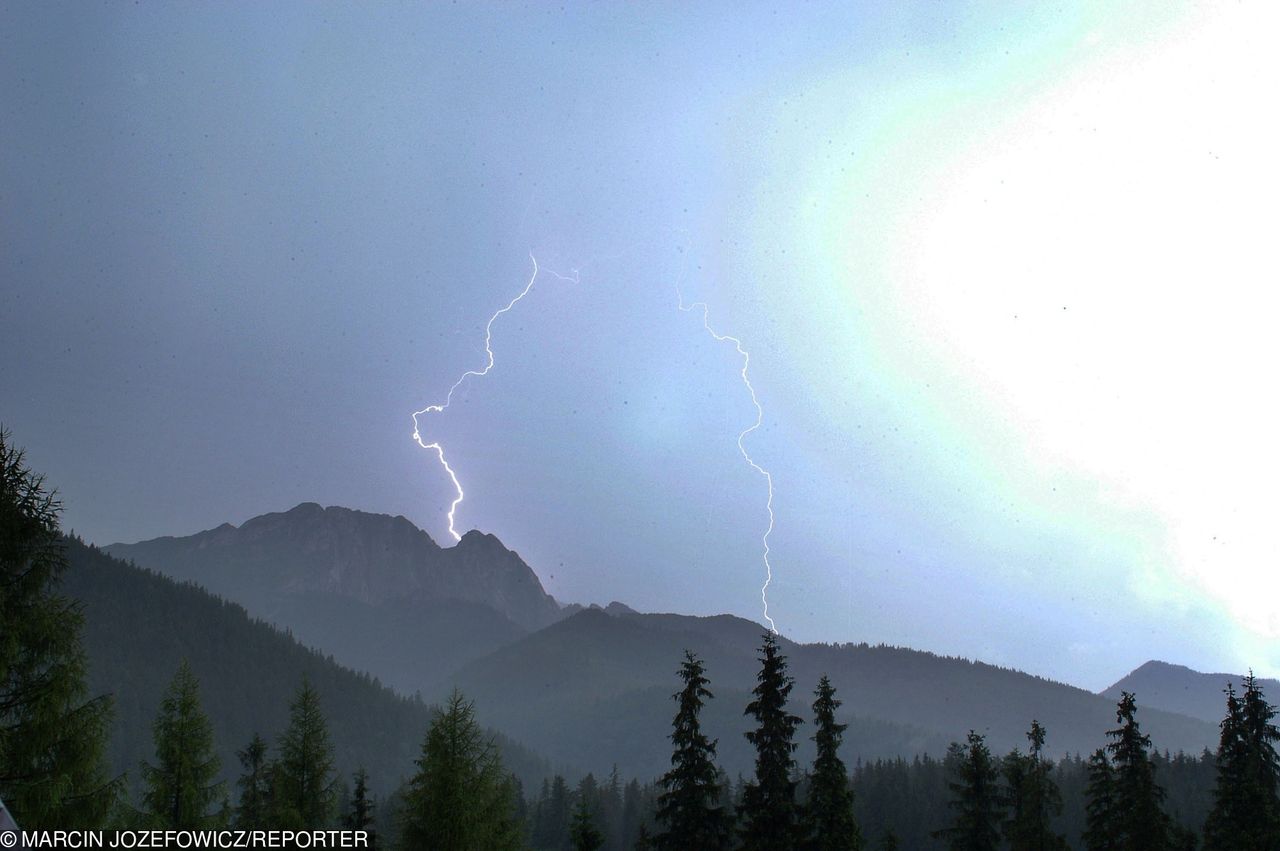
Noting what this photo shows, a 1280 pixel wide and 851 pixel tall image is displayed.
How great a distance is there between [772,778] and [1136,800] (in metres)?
16.0

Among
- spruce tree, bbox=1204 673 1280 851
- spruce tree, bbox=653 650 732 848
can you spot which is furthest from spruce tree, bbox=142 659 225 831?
spruce tree, bbox=1204 673 1280 851

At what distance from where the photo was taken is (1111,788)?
115 feet

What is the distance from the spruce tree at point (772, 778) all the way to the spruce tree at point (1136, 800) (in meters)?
13.4

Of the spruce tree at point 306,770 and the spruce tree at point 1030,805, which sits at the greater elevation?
the spruce tree at point 306,770

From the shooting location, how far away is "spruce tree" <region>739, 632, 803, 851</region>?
96.4 ft

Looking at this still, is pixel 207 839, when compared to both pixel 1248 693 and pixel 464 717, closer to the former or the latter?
Result: pixel 464 717

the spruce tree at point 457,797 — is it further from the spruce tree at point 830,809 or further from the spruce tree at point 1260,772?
the spruce tree at point 1260,772

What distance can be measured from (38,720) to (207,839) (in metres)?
9.09

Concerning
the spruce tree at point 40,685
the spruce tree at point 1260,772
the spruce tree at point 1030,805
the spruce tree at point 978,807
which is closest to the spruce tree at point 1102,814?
the spruce tree at point 1030,805

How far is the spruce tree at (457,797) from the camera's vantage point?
2781 centimetres

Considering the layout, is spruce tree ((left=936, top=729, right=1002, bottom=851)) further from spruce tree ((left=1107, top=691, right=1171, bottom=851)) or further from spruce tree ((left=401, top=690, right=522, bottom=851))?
spruce tree ((left=401, top=690, right=522, bottom=851))

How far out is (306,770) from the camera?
31.6 meters

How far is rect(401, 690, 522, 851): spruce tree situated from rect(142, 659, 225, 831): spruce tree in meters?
6.19

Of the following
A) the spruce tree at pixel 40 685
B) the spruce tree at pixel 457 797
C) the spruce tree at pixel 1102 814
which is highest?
the spruce tree at pixel 40 685
